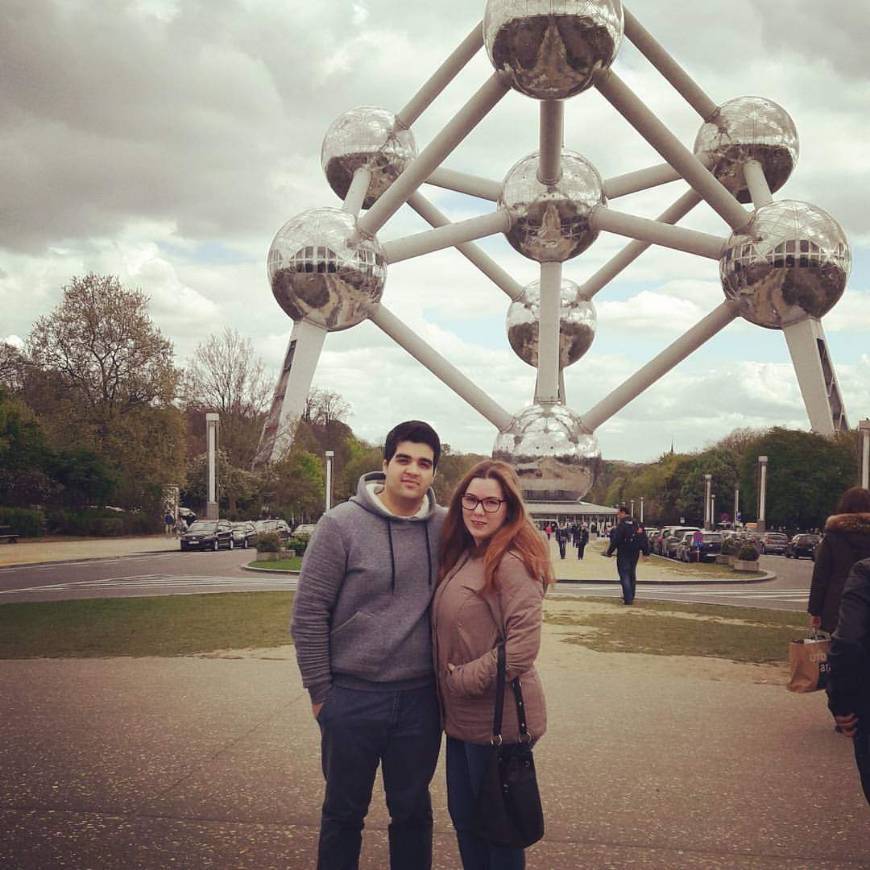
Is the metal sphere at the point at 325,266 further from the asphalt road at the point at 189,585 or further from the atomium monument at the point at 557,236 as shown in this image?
the asphalt road at the point at 189,585

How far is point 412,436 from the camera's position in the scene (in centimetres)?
295

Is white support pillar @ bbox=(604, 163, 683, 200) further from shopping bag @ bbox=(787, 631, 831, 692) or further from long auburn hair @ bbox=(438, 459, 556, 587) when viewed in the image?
long auburn hair @ bbox=(438, 459, 556, 587)

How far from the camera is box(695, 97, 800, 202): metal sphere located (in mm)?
13516

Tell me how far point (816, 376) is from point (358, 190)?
23.5ft

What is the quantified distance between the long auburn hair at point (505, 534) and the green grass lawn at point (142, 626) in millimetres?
5716

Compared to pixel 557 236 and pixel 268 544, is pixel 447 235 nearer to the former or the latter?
pixel 557 236

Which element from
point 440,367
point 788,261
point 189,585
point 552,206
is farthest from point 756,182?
point 189,585

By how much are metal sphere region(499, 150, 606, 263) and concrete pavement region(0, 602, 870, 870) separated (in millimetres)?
7553

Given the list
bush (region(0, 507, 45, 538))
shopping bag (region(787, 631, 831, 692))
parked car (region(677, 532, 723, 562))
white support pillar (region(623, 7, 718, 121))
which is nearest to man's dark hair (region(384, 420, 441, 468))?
shopping bag (region(787, 631, 831, 692))

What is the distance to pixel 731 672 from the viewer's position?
24.1ft

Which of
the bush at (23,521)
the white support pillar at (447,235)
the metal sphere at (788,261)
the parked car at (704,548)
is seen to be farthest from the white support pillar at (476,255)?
the bush at (23,521)

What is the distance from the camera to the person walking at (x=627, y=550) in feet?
42.8

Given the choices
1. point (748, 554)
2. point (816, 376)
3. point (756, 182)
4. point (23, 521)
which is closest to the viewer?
point (816, 376)

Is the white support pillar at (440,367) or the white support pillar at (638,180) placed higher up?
the white support pillar at (638,180)
